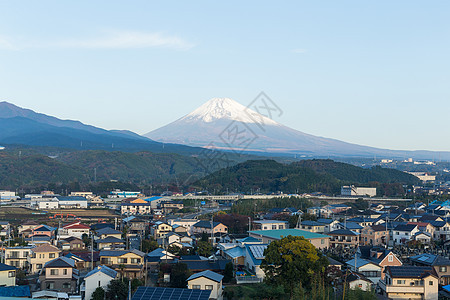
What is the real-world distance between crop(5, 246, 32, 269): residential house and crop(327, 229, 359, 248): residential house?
8299 millimetres

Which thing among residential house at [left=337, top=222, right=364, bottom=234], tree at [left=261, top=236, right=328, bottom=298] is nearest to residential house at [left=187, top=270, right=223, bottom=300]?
tree at [left=261, top=236, right=328, bottom=298]

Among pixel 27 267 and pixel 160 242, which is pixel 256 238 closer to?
pixel 160 242

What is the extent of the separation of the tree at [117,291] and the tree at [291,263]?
8.04 ft

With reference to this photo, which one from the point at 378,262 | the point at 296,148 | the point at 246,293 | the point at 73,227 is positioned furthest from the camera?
the point at 296,148

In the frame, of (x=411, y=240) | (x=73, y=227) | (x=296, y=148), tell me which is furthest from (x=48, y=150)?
(x=411, y=240)

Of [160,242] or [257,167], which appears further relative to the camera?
[257,167]

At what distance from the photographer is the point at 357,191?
35906mm

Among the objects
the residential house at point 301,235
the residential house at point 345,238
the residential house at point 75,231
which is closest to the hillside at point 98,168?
the residential house at point 75,231

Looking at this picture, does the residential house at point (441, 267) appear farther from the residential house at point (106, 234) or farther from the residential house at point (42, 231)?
the residential house at point (42, 231)

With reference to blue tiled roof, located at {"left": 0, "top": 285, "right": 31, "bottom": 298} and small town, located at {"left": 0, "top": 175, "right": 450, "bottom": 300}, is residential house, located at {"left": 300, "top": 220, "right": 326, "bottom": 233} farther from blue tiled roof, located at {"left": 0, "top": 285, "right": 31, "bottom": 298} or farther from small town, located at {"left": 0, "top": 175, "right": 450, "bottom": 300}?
blue tiled roof, located at {"left": 0, "top": 285, "right": 31, "bottom": 298}

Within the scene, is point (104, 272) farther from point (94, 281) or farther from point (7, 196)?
point (7, 196)

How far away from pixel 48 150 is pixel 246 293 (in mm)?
69696

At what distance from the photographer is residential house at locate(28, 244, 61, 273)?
12.8m

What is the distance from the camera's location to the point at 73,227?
18266 mm
